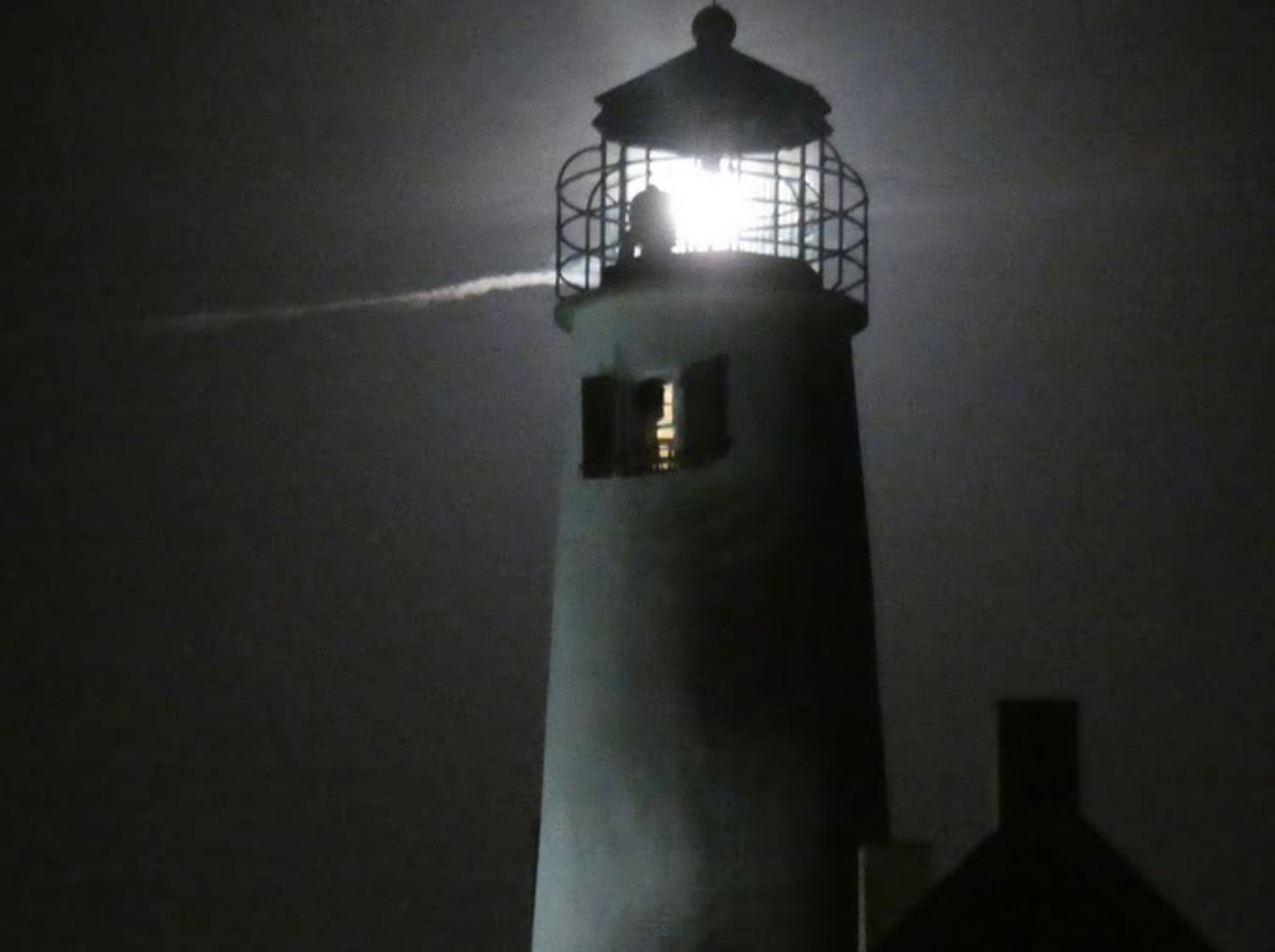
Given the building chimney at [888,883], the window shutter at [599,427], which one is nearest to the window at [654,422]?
the window shutter at [599,427]

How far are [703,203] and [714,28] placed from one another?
0.81 metres

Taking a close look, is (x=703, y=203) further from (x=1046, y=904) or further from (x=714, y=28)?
(x=1046, y=904)

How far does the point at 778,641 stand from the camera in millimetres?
11852

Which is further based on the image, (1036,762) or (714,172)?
(714,172)

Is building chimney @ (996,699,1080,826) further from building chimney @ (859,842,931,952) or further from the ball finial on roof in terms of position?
the ball finial on roof

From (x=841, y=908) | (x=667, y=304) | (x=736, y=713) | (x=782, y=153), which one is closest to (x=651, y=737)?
(x=736, y=713)

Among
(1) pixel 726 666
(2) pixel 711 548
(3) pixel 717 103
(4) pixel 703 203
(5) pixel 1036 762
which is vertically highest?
(3) pixel 717 103

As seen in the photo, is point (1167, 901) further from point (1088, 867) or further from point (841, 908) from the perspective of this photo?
point (841, 908)

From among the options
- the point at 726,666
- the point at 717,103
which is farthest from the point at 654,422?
the point at 717,103

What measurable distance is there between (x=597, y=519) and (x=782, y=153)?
1.93m

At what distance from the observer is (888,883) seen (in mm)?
11531

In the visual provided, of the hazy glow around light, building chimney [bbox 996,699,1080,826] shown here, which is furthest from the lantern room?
building chimney [bbox 996,699,1080,826]

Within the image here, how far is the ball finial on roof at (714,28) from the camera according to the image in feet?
40.4

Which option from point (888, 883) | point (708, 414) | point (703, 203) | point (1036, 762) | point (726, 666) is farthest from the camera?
point (703, 203)
